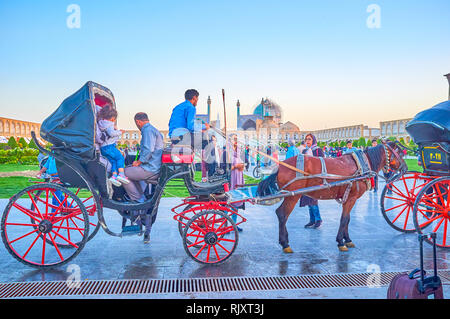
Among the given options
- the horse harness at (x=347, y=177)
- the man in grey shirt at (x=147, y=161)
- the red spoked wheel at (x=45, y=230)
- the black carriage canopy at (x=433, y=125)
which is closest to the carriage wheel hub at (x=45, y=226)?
the red spoked wheel at (x=45, y=230)

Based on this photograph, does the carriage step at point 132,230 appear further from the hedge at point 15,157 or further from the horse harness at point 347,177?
the hedge at point 15,157

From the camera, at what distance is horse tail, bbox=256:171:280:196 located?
205 inches

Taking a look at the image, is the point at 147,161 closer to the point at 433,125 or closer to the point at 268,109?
the point at 433,125

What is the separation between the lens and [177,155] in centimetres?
457

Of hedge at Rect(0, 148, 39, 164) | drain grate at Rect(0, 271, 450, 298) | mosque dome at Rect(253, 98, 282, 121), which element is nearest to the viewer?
drain grate at Rect(0, 271, 450, 298)

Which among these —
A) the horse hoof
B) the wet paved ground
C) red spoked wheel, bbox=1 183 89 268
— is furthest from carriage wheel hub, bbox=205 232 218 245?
the horse hoof

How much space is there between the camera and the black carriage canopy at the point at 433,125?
201 inches

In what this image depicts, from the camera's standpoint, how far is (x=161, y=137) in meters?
4.79

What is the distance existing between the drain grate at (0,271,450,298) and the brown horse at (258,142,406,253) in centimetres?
104

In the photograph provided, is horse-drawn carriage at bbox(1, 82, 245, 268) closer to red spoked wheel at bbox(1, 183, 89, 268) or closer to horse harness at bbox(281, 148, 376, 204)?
red spoked wheel at bbox(1, 183, 89, 268)
